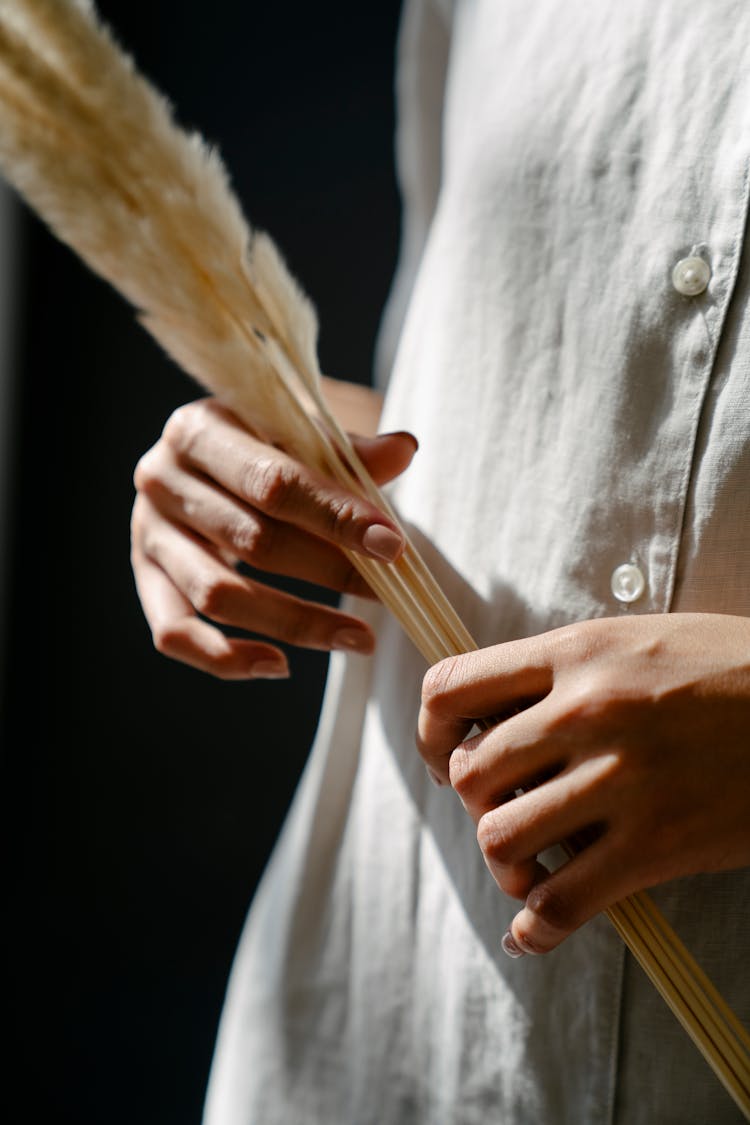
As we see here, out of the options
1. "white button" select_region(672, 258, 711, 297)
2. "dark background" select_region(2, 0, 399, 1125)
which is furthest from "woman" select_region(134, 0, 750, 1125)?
"dark background" select_region(2, 0, 399, 1125)

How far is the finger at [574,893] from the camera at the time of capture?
1.15ft

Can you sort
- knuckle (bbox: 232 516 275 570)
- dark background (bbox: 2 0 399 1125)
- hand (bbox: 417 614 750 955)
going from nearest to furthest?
hand (bbox: 417 614 750 955) < knuckle (bbox: 232 516 275 570) < dark background (bbox: 2 0 399 1125)

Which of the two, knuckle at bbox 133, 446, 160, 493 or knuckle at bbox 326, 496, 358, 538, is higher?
knuckle at bbox 133, 446, 160, 493

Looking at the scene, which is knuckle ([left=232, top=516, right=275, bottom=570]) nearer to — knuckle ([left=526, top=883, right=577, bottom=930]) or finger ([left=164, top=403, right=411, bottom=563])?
finger ([left=164, top=403, right=411, bottom=563])

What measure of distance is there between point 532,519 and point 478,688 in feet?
0.44

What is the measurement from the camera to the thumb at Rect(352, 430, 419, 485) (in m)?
0.49

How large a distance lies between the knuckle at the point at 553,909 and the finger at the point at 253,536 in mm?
207

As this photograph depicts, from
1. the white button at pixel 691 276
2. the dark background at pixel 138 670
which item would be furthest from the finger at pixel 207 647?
the dark background at pixel 138 670

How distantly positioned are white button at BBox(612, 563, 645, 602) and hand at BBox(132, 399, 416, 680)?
0.11 m

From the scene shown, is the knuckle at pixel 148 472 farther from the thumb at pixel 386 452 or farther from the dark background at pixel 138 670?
the dark background at pixel 138 670

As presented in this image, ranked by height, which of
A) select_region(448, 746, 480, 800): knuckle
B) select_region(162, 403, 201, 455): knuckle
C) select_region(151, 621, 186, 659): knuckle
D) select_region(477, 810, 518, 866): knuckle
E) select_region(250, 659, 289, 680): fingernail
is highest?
select_region(162, 403, 201, 455): knuckle

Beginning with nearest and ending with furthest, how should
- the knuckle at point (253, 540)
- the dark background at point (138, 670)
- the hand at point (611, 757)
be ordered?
the hand at point (611, 757), the knuckle at point (253, 540), the dark background at point (138, 670)

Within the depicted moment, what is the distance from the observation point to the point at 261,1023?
583 millimetres

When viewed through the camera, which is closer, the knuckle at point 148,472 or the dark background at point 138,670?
the knuckle at point 148,472
